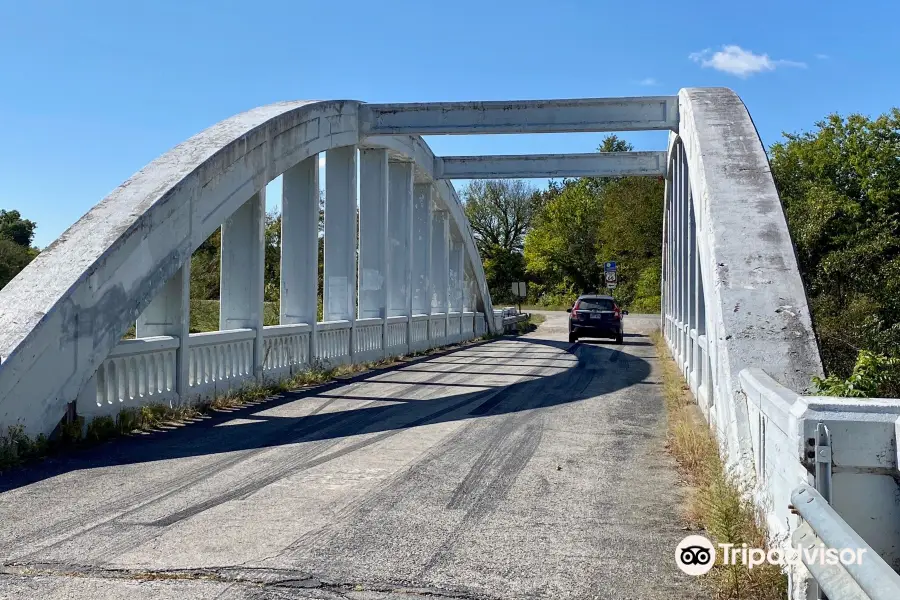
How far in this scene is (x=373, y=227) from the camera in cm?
1969

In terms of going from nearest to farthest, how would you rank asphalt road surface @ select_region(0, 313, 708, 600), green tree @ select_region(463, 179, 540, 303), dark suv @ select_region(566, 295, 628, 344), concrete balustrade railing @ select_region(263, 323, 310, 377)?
asphalt road surface @ select_region(0, 313, 708, 600) < concrete balustrade railing @ select_region(263, 323, 310, 377) < dark suv @ select_region(566, 295, 628, 344) < green tree @ select_region(463, 179, 540, 303)

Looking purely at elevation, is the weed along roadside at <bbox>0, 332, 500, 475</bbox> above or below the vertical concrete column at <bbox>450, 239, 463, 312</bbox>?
below

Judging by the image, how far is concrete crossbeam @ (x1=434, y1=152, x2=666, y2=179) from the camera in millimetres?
21750

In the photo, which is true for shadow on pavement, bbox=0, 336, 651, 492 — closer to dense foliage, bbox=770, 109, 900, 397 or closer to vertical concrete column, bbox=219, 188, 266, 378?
vertical concrete column, bbox=219, 188, 266, 378

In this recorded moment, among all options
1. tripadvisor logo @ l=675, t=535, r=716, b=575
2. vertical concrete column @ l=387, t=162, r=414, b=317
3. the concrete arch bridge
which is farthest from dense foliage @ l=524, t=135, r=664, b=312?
tripadvisor logo @ l=675, t=535, r=716, b=575

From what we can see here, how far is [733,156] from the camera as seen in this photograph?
966cm

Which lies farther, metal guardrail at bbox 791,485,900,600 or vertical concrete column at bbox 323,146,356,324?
vertical concrete column at bbox 323,146,356,324

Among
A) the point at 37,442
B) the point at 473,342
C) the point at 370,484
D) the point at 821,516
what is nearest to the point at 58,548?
the point at 370,484

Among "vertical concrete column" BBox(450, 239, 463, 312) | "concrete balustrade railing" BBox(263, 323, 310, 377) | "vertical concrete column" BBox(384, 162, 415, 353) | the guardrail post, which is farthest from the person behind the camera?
"vertical concrete column" BBox(450, 239, 463, 312)

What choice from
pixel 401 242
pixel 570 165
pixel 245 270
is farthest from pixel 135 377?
pixel 570 165

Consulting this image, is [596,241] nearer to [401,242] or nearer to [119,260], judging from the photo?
[401,242]

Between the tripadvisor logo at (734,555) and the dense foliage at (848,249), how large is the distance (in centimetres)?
835

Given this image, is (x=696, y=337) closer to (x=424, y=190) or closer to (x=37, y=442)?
(x=37, y=442)

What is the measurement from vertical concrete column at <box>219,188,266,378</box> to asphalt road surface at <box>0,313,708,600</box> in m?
2.42
